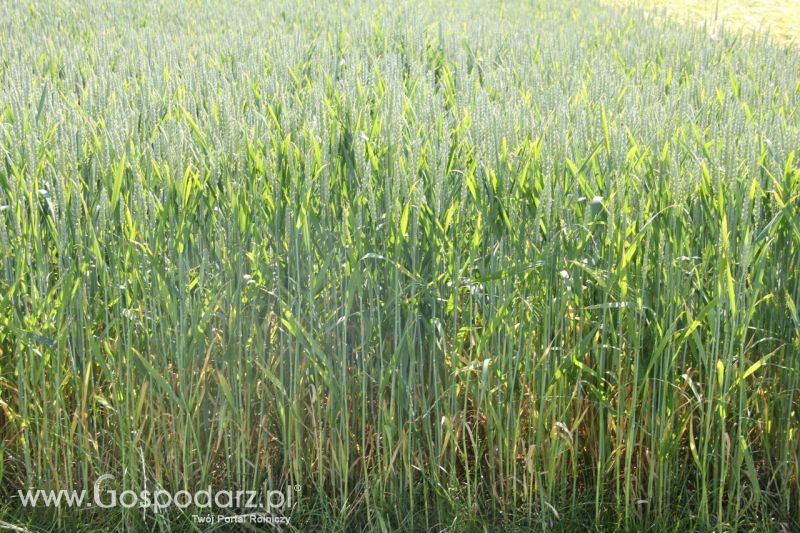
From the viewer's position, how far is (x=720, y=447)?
2018 millimetres

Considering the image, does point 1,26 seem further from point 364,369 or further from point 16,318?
point 364,369

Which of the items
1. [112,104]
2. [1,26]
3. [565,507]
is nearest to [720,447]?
[565,507]

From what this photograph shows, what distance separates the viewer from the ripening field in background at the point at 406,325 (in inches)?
75.2

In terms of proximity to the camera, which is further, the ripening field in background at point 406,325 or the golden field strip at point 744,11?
the golden field strip at point 744,11

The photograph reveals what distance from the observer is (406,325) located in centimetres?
191

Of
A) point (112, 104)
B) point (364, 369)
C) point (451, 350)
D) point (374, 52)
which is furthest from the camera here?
A: point (374, 52)

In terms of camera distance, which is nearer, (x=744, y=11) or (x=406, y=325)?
(x=406, y=325)

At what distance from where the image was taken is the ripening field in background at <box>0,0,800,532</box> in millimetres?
1909

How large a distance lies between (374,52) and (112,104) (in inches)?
74.3

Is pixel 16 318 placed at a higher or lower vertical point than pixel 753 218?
lower

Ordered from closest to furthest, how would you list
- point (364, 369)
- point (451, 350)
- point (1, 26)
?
point (364, 369)
point (451, 350)
point (1, 26)

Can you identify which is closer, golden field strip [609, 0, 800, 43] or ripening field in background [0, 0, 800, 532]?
ripening field in background [0, 0, 800, 532]

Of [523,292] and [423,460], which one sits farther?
[423,460]

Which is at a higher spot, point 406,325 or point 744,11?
point 744,11
